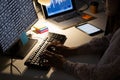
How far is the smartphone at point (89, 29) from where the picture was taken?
68.3 inches

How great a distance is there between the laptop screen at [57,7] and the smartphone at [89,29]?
0.25 meters

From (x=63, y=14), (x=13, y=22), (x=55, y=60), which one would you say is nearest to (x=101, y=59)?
(x=55, y=60)

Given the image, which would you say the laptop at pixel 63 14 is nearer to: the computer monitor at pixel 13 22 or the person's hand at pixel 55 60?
the computer monitor at pixel 13 22

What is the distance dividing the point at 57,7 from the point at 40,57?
0.66 m

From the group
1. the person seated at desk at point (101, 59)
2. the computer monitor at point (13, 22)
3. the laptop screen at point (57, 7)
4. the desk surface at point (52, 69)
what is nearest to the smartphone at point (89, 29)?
the desk surface at point (52, 69)

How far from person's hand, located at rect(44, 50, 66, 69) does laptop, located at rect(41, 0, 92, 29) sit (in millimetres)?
482

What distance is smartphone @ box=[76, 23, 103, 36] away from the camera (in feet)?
5.69

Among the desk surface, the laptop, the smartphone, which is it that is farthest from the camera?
the laptop

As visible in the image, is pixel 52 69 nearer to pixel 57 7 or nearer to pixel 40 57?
pixel 40 57

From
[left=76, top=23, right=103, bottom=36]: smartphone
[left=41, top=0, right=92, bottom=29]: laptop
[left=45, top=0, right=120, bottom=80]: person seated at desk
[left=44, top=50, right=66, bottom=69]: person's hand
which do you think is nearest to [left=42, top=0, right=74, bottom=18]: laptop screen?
[left=41, top=0, right=92, bottom=29]: laptop

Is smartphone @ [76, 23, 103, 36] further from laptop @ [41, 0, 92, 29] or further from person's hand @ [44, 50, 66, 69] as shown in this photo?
person's hand @ [44, 50, 66, 69]

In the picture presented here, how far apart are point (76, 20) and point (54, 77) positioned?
70cm

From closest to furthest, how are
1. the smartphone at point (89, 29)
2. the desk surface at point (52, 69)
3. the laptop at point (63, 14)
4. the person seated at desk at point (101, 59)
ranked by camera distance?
the person seated at desk at point (101, 59)
the desk surface at point (52, 69)
the smartphone at point (89, 29)
the laptop at point (63, 14)

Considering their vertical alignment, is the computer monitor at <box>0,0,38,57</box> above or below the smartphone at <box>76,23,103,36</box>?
above
